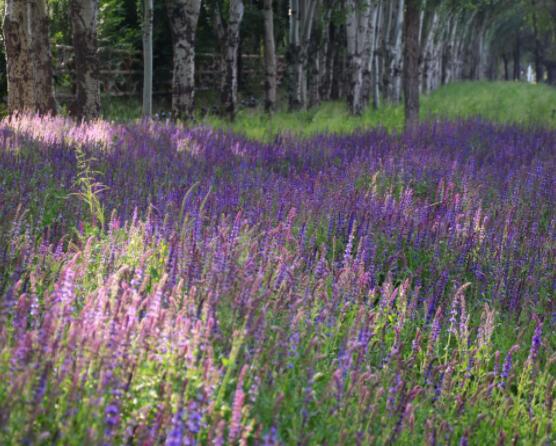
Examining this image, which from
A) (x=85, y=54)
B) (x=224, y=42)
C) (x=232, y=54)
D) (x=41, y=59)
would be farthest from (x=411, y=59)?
(x=224, y=42)

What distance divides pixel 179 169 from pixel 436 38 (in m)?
40.8

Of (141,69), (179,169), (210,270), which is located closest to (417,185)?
(179,169)

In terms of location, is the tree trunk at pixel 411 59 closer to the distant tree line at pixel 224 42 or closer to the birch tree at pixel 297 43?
the distant tree line at pixel 224 42

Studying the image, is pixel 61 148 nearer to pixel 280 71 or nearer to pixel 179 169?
pixel 179 169

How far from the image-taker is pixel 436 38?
45062 millimetres

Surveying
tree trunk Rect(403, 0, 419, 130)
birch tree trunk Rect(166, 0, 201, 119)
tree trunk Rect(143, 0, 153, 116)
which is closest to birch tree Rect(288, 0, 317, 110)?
tree trunk Rect(143, 0, 153, 116)

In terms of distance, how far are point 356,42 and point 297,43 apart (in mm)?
2472

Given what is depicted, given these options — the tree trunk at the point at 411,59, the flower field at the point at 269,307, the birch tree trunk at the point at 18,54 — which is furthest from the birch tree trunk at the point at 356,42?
the flower field at the point at 269,307

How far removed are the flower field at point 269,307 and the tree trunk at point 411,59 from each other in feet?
20.2

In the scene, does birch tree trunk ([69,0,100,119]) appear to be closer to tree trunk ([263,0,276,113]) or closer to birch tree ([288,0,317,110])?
tree trunk ([263,0,276,113])

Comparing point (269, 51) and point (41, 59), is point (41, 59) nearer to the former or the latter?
point (41, 59)

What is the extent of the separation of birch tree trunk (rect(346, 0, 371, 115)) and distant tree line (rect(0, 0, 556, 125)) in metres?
0.04

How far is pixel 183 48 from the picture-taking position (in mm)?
14617

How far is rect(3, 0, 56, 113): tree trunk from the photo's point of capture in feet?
39.8
